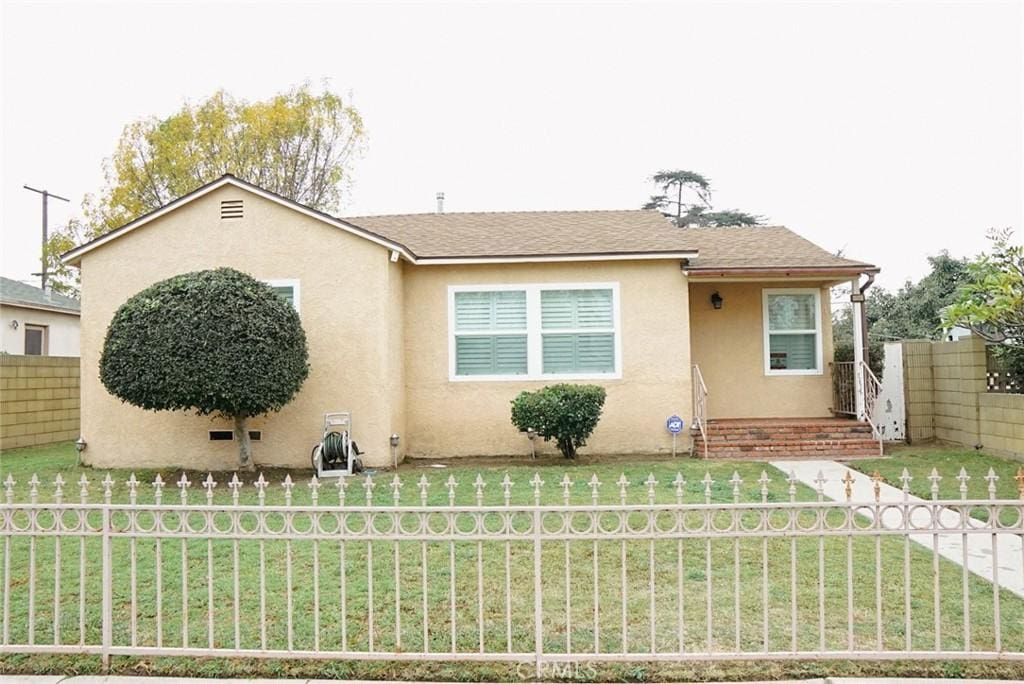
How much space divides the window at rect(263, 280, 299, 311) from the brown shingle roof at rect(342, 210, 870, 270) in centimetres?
179

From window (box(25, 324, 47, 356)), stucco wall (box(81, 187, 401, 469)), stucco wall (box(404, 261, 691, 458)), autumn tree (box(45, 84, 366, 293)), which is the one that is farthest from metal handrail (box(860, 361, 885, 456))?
autumn tree (box(45, 84, 366, 293))

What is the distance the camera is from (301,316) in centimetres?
1162

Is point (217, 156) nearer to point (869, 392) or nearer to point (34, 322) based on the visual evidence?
point (34, 322)

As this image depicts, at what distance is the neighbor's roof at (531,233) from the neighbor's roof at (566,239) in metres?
0.02

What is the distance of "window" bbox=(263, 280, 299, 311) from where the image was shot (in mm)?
11672

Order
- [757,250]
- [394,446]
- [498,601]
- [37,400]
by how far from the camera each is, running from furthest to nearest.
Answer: [37,400] → [757,250] → [394,446] → [498,601]

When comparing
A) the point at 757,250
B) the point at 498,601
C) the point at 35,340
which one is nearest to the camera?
the point at 498,601

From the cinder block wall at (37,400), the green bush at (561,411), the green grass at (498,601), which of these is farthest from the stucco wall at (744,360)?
the cinder block wall at (37,400)

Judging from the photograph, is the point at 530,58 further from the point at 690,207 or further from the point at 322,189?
the point at 690,207

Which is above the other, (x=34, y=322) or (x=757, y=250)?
(x=757, y=250)

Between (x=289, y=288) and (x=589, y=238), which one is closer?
(x=289, y=288)

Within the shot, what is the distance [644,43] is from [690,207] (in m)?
27.8

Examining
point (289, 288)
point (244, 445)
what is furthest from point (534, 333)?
point (244, 445)

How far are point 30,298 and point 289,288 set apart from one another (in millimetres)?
15080
